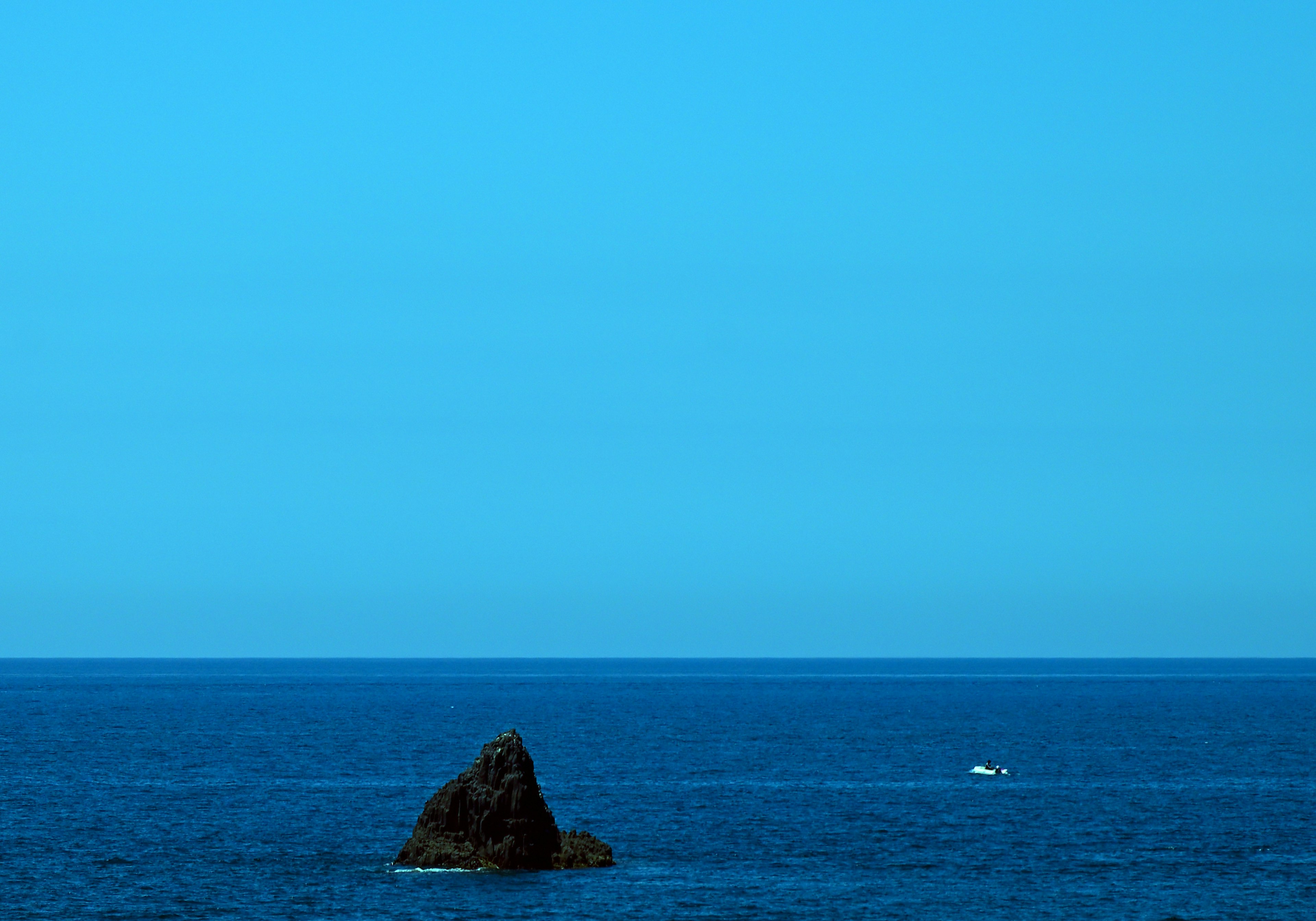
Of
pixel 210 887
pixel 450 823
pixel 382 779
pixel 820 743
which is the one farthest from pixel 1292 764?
pixel 210 887

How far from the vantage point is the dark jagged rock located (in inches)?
3059

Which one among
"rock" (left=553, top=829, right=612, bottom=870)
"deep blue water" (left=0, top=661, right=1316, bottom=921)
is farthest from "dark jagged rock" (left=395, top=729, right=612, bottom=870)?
"deep blue water" (left=0, top=661, right=1316, bottom=921)

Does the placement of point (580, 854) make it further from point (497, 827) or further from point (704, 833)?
point (704, 833)

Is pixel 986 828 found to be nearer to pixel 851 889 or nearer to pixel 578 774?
pixel 851 889

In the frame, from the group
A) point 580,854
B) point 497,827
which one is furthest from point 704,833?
point 497,827

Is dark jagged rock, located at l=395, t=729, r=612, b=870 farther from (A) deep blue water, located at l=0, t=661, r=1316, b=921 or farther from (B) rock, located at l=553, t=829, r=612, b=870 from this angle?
(A) deep blue water, located at l=0, t=661, r=1316, b=921

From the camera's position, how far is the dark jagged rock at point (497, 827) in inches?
3059

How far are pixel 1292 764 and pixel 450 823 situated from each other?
306ft

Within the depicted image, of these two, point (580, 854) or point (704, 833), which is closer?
point (580, 854)

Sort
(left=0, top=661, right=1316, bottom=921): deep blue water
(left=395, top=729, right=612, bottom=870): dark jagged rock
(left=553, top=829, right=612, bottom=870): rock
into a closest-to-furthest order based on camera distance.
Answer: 1. (left=0, top=661, right=1316, bottom=921): deep blue water
2. (left=395, top=729, right=612, bottom=870): dark jagged rock
3. (left=553, top=829, right=612, bottom=870): rock

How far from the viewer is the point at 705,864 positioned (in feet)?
272

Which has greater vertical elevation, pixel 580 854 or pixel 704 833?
pixel 580 854

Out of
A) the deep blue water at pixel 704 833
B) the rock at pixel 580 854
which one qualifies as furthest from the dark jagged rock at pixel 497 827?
the deep blue water at pixel 704 833

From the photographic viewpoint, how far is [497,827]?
79062 mm
